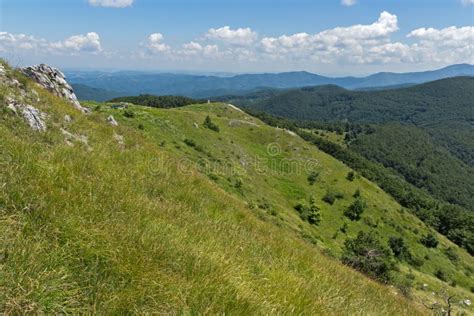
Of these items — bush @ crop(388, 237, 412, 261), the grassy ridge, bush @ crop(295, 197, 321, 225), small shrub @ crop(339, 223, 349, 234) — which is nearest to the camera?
the grassy ridge

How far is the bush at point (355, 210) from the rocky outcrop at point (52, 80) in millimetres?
64414

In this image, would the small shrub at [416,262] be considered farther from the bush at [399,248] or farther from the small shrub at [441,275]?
the small shrub at [441,275]

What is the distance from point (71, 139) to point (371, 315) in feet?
27.0

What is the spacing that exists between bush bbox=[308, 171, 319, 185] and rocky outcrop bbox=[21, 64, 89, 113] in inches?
2564

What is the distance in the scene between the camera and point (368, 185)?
311 feet

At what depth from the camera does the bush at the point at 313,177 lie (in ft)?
261

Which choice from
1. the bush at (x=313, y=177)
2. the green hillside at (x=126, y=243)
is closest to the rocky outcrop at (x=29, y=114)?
the green hillside at (x=126, y=243)

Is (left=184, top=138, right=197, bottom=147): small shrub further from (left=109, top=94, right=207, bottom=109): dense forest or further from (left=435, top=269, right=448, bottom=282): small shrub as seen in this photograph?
(left=109, top=94, right=207, bottom=109): dense forest

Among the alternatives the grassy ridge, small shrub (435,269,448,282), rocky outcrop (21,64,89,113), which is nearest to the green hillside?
the grassy ridge

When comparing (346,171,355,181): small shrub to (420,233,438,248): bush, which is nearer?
(420,233,438,248): bush

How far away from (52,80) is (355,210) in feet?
222

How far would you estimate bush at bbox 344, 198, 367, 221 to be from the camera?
7369 cm

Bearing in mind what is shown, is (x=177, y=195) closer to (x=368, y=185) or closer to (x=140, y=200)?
(x=140, y=200)

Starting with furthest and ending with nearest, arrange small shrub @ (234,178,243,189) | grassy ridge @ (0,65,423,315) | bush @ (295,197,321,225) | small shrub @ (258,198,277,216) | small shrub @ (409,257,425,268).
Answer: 1. small shrub @ (409,257,425,268)
2. bush @ (295,197,321,225)
3. small shrub @ (234,178,243,189)
4. small shrub @ (258,198,277,216)
5. grassy ridge @ (0,65,423,315)
